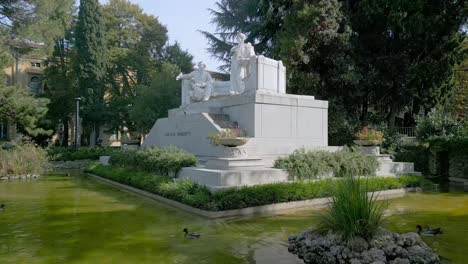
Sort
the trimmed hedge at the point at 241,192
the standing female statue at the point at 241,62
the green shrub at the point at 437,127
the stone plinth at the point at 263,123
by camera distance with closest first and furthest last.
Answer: the trimmed hedge at the point at 241,192
the stone plinth at the point at 263,123
the standing female statue at the point at 241,62
the green shrub at the point at 437,127

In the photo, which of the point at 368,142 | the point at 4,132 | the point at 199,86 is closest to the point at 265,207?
the point at 368,142

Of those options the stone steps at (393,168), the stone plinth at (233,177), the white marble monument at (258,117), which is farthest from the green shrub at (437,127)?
the stone plinth at (233,177)

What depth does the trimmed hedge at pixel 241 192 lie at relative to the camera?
8.72 meters

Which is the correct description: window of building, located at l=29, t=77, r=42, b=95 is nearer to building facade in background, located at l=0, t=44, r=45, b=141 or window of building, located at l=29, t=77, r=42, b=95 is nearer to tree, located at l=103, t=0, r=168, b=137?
building facade in background, located at l=0, t=44, r=45, b=141

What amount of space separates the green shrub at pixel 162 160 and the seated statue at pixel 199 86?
12.4ft

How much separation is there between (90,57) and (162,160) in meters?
25.8

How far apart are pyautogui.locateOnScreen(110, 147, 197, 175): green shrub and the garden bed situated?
0.39 meters

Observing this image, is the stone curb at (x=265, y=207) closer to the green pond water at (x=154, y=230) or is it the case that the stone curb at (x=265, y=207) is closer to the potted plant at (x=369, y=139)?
the green pond water at (x=154, y=230)

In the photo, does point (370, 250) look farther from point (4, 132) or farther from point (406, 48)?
point (4, 132)

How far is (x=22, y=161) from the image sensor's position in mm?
17484

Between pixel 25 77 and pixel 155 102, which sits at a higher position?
pixel 25 77

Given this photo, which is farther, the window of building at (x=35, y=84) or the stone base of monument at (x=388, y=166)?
the window of building at (x=35, y=84)

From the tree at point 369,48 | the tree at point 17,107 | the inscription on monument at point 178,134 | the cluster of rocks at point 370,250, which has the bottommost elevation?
the cluster of rocks at point 370,250

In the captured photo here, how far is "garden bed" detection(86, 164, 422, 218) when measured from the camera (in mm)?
8680
